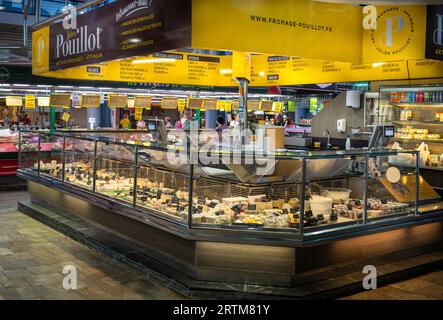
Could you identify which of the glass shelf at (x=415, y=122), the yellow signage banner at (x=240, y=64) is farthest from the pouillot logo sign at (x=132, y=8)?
the glass shelf at (x=415, y=122)

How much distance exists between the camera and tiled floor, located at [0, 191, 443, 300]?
5.65 m

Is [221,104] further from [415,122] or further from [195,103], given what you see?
[415,122]

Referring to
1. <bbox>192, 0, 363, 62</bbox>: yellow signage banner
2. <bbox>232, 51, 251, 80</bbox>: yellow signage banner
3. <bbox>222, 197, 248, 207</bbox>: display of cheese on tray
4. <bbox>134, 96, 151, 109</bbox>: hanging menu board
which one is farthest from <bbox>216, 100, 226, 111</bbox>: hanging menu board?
<bbox>222, 197, 248, 207</bbox>: display of cheese on tray

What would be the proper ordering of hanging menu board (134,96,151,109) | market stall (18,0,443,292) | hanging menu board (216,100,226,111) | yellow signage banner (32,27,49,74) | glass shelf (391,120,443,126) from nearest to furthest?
market stall (18,0,443,292) → yellow signage banner (32,27,49,74) → glass shelf (391,120,443,126) → hanging menu board (134,96,151,109) → hanging menu board (216,100,226,111)

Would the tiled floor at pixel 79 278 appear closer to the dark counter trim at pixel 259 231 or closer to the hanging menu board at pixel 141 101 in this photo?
the dark counter trim at pixel 259 231

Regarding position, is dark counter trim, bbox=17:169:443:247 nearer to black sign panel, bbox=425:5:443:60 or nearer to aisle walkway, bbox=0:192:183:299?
aisle walkway, bbox=0:192:183:299

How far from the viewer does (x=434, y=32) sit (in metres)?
7.61

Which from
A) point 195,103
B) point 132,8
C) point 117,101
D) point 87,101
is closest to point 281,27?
point 132,8

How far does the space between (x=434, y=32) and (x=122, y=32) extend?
437cm

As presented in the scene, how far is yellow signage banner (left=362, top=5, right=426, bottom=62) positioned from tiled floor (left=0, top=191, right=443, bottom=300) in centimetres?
315

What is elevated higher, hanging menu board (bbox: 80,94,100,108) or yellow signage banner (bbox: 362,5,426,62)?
yellow signage banner (bbox: 362,5,426,62)

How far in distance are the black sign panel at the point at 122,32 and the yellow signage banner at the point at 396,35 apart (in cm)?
324
